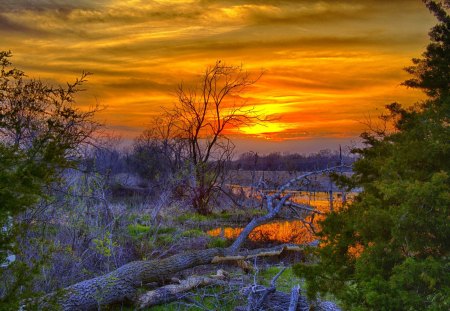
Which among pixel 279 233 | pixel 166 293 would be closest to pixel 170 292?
pixel 166 293

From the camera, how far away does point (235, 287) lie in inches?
418

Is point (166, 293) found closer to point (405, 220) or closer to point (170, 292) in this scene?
point (170, 292)

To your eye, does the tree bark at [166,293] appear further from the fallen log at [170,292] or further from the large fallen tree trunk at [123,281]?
the large fallen tree trunk at [123,281]

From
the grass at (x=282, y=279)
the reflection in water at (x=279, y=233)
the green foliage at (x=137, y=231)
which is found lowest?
the reflection in water at (x=279, y=233)

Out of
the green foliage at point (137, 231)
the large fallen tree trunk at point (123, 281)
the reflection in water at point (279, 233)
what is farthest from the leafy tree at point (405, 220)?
the reflection in water at point (279, 233)

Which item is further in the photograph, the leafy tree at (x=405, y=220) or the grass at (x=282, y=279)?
the grass at (x=282, y=279)

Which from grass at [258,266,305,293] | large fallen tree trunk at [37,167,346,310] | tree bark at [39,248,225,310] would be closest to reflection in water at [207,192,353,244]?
grass at [258,266,305,293]

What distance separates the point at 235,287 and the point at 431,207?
6.02 metres

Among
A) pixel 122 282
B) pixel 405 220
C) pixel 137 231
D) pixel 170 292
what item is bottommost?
pixel 170 292

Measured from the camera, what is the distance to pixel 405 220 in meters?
5.53

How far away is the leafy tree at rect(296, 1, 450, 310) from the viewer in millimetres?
5391

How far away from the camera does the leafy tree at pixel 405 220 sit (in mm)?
5391

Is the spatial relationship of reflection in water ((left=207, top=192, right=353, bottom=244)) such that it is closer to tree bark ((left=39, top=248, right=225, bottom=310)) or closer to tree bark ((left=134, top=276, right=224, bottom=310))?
tree bark ((left=39, top=248, right=225, bottom=310))

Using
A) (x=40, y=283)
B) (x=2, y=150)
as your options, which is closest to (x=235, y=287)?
(x=40, y=283)
